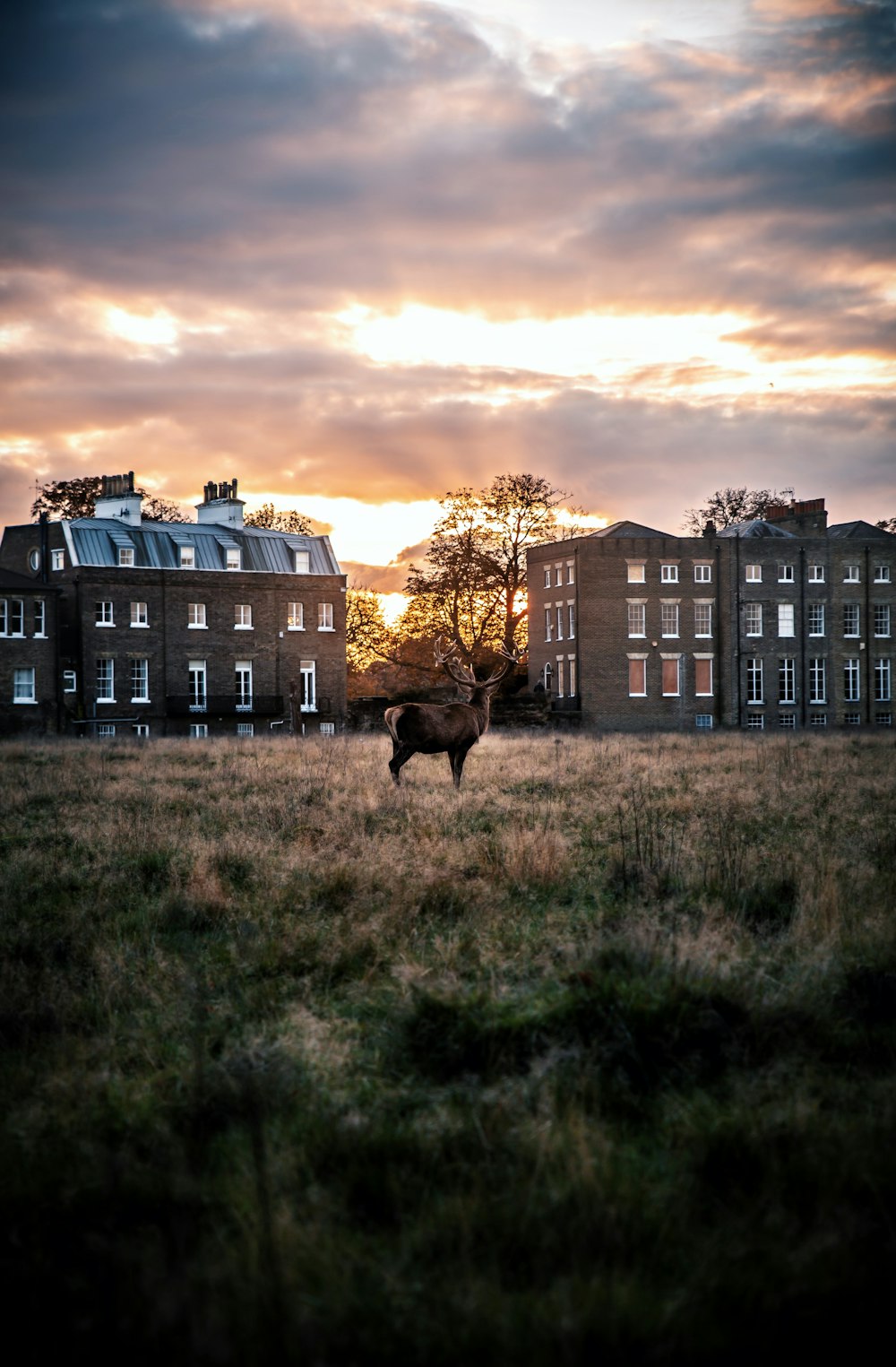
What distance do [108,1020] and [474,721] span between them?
513 inches

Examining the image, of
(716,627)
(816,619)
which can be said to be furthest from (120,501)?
(816,619)

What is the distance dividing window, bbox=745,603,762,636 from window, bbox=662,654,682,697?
458 cm

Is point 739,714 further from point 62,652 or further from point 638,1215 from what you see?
point 638,1215

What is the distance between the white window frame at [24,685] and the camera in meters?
50.2

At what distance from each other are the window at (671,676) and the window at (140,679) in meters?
26.9

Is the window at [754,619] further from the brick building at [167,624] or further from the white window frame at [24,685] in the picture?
the white window frame at [24,685]

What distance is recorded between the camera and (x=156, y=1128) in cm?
446

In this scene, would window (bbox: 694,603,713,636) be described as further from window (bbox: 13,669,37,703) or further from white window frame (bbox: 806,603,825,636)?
window (bbox: 13,669,37,703)

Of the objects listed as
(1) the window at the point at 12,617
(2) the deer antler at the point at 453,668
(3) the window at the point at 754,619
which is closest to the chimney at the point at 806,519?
(3) the window at the point at 754,619

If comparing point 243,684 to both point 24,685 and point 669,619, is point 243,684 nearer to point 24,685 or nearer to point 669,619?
point 24,685

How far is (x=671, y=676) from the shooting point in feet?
201

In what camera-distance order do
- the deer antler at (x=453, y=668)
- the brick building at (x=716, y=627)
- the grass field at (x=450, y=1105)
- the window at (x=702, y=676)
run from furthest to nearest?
1. the window at (x=702, y=676)
2. the brick building at (x=716, y=627)
3. the deer antler at (x=453, y=668)
4. the grass field at (x=450, y=1105)

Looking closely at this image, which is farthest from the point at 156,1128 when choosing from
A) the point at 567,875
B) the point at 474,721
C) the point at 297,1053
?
the point at 474,721

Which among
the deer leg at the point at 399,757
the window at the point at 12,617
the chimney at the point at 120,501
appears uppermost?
the chimney at the point at 120,501
